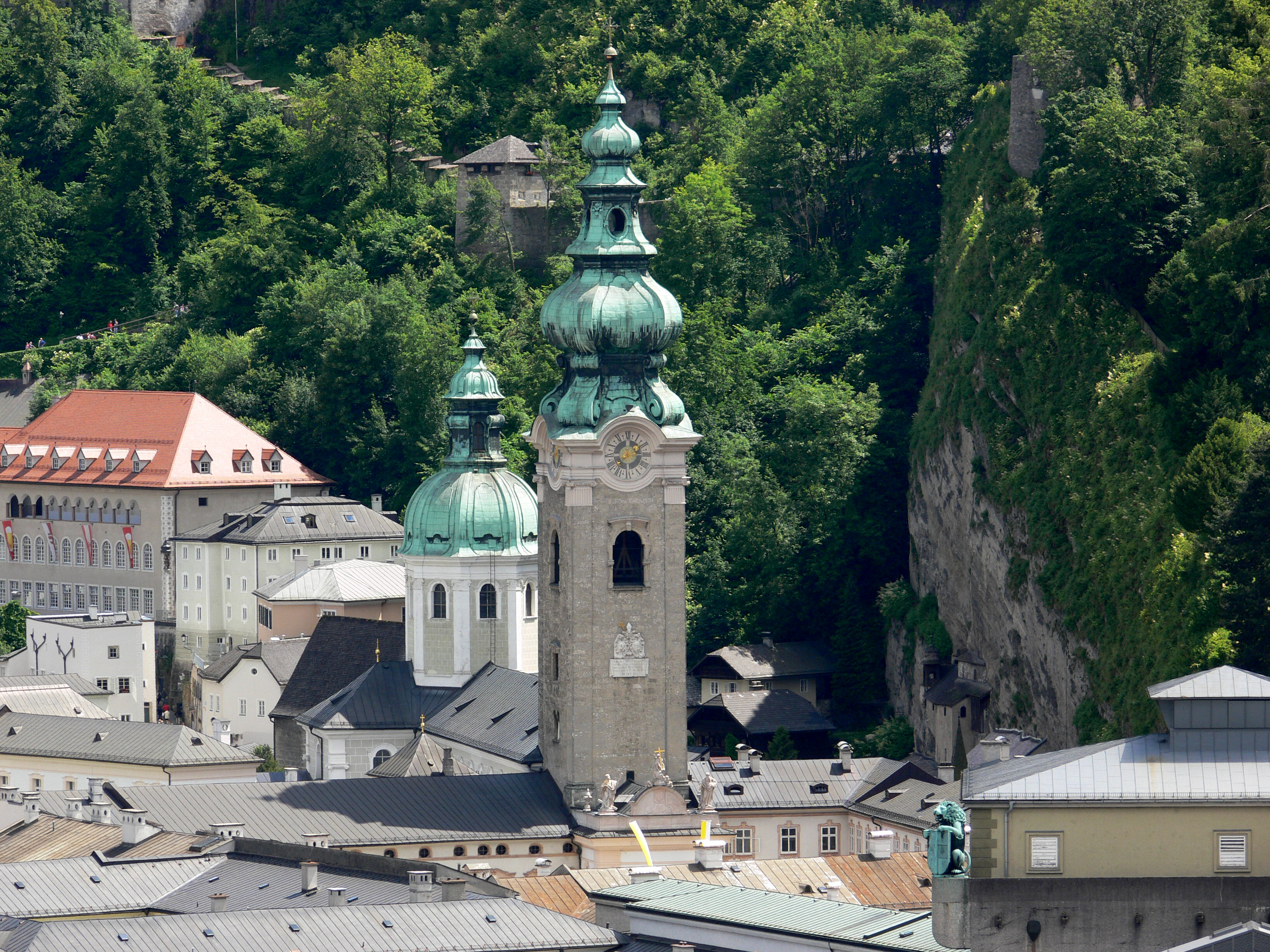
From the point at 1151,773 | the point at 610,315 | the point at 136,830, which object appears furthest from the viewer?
the point at 610,315

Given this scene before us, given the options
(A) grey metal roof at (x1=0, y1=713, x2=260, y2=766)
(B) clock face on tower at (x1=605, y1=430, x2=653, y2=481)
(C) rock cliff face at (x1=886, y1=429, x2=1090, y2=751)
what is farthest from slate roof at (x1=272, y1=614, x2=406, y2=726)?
(B) clock face on tower at (x1=605, y1=430, x2=653, y2=481)

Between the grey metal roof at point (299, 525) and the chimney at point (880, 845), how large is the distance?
58.9 metres

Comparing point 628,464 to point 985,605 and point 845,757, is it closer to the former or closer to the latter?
point 845,757

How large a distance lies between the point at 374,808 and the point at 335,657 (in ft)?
91.8

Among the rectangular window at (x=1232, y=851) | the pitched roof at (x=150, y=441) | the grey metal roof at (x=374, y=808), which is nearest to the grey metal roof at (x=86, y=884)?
the grey metal roof at (x=374, y=808)

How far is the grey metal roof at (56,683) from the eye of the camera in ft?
463

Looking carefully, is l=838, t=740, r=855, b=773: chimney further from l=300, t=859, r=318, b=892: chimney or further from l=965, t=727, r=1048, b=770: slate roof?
l=300, t=859, r=318, b=892: chimney

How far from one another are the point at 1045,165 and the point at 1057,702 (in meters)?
18.8

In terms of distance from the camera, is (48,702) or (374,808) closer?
(374,808)

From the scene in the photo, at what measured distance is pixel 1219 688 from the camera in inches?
2493

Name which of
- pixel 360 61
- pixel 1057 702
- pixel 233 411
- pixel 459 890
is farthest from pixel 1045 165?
pixel 360 61

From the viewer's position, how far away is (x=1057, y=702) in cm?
11031

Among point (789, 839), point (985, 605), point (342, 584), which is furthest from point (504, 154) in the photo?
point (789, 839)

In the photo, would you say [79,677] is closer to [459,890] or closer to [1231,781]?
[459,890]
